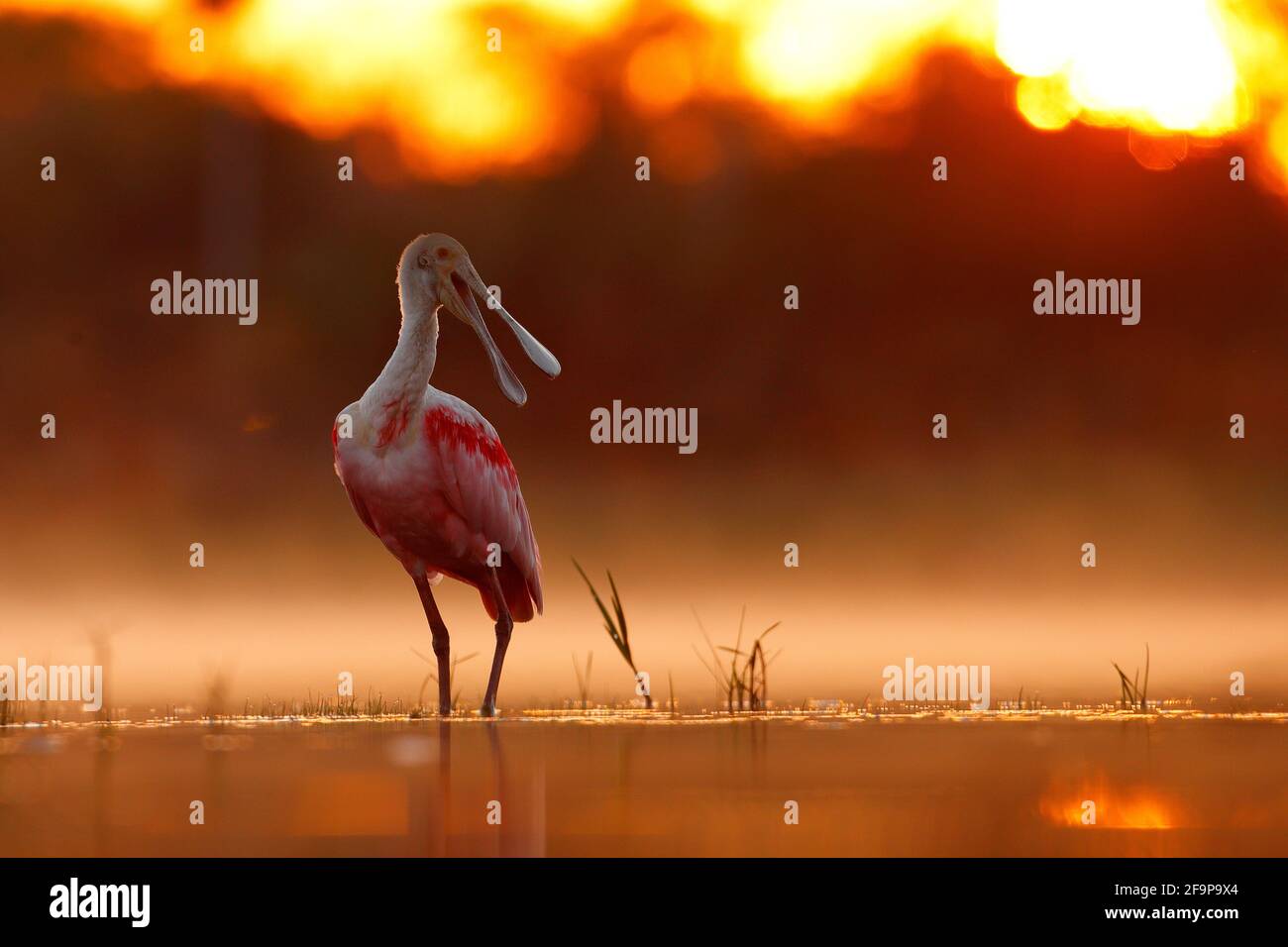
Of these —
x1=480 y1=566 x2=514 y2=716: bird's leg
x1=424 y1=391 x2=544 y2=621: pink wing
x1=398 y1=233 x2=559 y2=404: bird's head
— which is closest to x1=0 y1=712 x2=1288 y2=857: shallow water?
x1=480 y1=566 x2=514 y2=716: bird's leg

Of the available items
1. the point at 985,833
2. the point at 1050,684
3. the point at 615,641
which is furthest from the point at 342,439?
the point at 985,833

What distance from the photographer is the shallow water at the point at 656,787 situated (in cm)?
727

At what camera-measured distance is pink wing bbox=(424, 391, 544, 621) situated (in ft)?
38.2

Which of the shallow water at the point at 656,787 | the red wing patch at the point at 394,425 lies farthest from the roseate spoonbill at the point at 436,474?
the shallow water at the point at 656,787

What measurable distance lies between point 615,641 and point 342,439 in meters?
2.07

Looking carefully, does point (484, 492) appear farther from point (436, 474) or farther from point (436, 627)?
point (436, 627)

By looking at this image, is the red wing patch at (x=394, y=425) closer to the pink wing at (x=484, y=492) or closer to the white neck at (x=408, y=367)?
the white neck at (x=408, y=367)

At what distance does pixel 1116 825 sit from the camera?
297 inches

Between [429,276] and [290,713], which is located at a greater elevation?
[429,276]

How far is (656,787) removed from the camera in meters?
8.46

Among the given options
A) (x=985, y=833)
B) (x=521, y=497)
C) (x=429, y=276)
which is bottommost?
(x=985, y=833)

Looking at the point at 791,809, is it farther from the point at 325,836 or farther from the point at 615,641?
the point at 615,641

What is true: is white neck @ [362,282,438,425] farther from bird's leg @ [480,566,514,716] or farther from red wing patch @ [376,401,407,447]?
bird's leg @ [480,566,514,716]

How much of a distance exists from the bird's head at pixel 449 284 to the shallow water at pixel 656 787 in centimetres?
267
